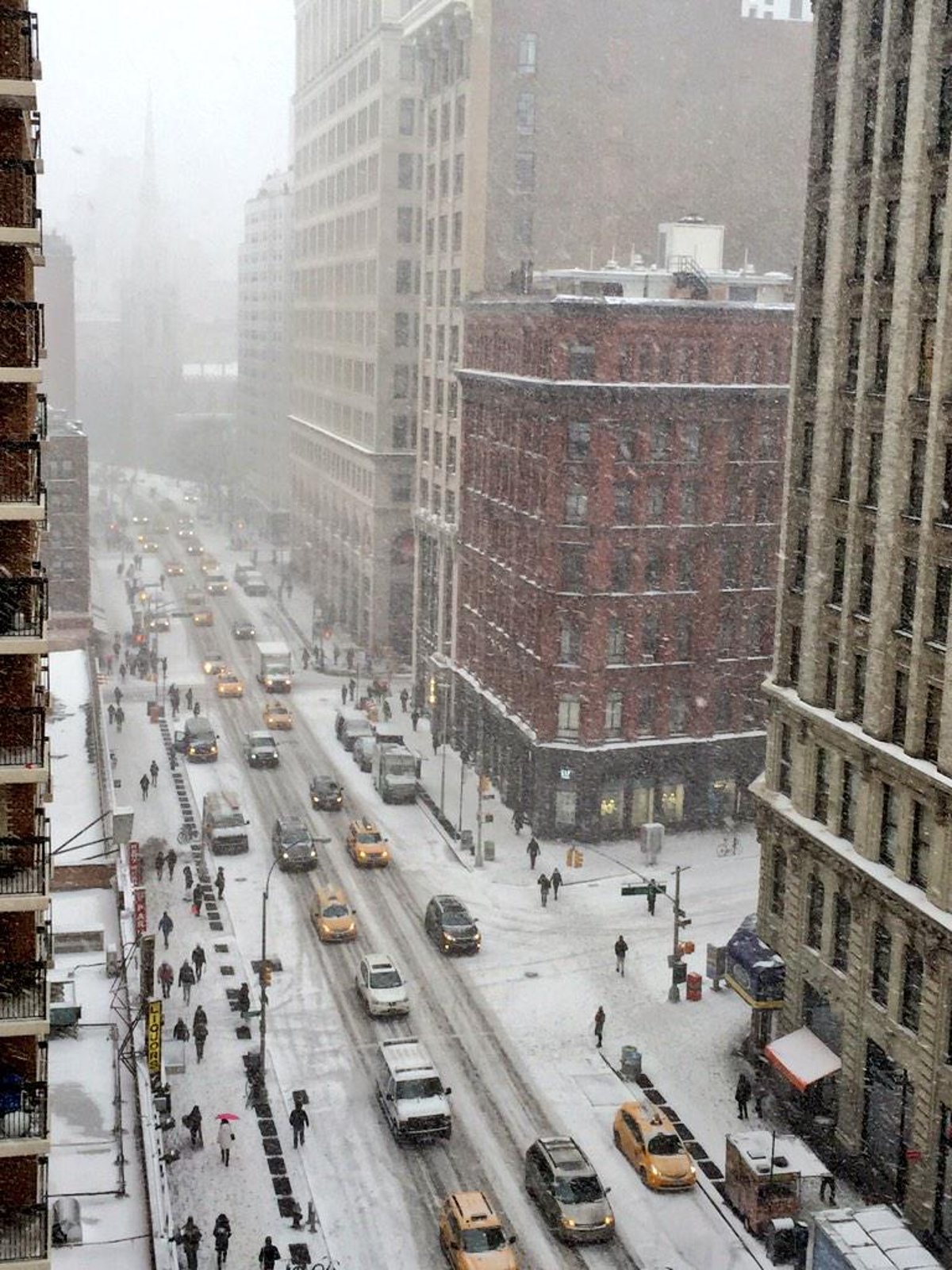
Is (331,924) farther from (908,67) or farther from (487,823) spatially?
(908,67)

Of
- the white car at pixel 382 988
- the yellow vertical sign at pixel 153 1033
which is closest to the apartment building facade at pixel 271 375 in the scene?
the white car at pixel 382 988

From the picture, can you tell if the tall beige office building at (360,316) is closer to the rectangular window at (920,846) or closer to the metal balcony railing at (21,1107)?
the rectangular window at (920,846)

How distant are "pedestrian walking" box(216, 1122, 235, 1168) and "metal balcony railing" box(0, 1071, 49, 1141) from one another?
2028 cm

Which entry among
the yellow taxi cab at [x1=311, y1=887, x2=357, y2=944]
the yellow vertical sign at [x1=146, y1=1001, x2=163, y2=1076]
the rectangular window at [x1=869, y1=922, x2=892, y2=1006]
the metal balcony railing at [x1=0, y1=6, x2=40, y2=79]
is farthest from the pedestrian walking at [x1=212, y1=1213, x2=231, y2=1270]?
the metal balcony railing at [x1=0, y1=6, x2=40, y2=79]

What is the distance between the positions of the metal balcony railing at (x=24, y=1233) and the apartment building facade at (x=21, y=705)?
0.02 meters

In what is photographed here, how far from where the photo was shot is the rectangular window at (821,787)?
47719mm

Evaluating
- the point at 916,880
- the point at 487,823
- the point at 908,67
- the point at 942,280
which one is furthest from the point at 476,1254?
the point at 487,823

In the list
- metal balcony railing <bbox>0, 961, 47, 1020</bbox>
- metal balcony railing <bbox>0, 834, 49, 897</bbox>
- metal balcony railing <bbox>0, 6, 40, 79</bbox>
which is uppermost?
metal balcony railing <bbox>0, 6, 40, 79</bbox>

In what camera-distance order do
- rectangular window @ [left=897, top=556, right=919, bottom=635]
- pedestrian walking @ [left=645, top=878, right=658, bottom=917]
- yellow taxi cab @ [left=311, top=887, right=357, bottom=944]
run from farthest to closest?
yellow taxi cab @ [left=311, top=887, right=357, bottom=944] < pedestrian walking @ [left=645, top=878, right=658, bottom=917] < rectangular window @ [left=897, top=556, right=919, bottom=635]

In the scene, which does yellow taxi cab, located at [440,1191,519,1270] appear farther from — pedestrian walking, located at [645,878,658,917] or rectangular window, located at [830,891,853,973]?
pedestrian walking, located at [645,878,658,917]

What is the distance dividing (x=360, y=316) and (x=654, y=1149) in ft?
272

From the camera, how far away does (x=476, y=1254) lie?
122ft

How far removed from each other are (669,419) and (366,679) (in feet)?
137

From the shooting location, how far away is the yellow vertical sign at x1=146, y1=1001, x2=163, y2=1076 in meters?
41.2
